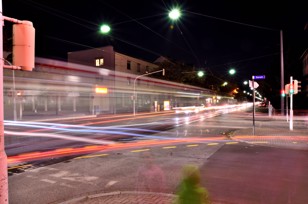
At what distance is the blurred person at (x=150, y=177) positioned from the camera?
5.76 m

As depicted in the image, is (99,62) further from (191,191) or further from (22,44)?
(191,191)

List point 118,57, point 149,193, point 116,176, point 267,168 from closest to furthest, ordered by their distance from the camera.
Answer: point 149,193
point 116,176
point 267,168
point 118,57

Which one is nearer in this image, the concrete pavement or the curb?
the curb

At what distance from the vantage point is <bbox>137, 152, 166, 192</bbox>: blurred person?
5.76 m

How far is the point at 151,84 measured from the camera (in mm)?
A: 51062

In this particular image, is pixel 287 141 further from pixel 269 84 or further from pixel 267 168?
pixel 269 84

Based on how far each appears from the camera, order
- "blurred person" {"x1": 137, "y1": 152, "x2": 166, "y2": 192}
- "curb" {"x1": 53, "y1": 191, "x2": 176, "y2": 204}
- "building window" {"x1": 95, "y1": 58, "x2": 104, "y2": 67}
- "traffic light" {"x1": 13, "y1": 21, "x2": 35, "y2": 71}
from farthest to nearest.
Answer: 1. "building window" {"x1": 95, "y1": 58, "x2": 104, "y2": 67}
2. "blurred person" {"x1": 137, "y1": 152, "x2": 166, "y2": 192}
3. "curb" {"x1": 53, "y1": 191, "x2": 176, "y2": 204}
4. "traffic light" {"x1": 13, "y1": 21, "x2": 35, "y2": 71}

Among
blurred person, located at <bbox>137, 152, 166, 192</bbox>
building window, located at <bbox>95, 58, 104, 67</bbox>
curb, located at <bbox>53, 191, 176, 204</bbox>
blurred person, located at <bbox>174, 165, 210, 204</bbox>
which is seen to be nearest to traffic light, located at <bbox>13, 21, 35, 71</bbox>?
blurred person, located at <bbox>174, 165, 210, 204</bbox>

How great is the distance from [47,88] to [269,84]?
30.9 m

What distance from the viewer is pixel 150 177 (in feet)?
21.5

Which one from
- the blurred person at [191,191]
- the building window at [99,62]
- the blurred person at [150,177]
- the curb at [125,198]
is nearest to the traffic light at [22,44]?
the blurred person at [191,191]

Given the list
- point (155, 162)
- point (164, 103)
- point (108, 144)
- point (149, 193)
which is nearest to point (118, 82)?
point (164, 103)

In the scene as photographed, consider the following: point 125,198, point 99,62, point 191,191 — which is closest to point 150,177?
point 125,198

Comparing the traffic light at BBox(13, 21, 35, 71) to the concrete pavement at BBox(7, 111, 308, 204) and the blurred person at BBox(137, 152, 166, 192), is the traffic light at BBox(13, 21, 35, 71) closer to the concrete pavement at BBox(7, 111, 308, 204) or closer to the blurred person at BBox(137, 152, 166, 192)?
the concrete pavement at BBox(7, 111, 308, 204)
